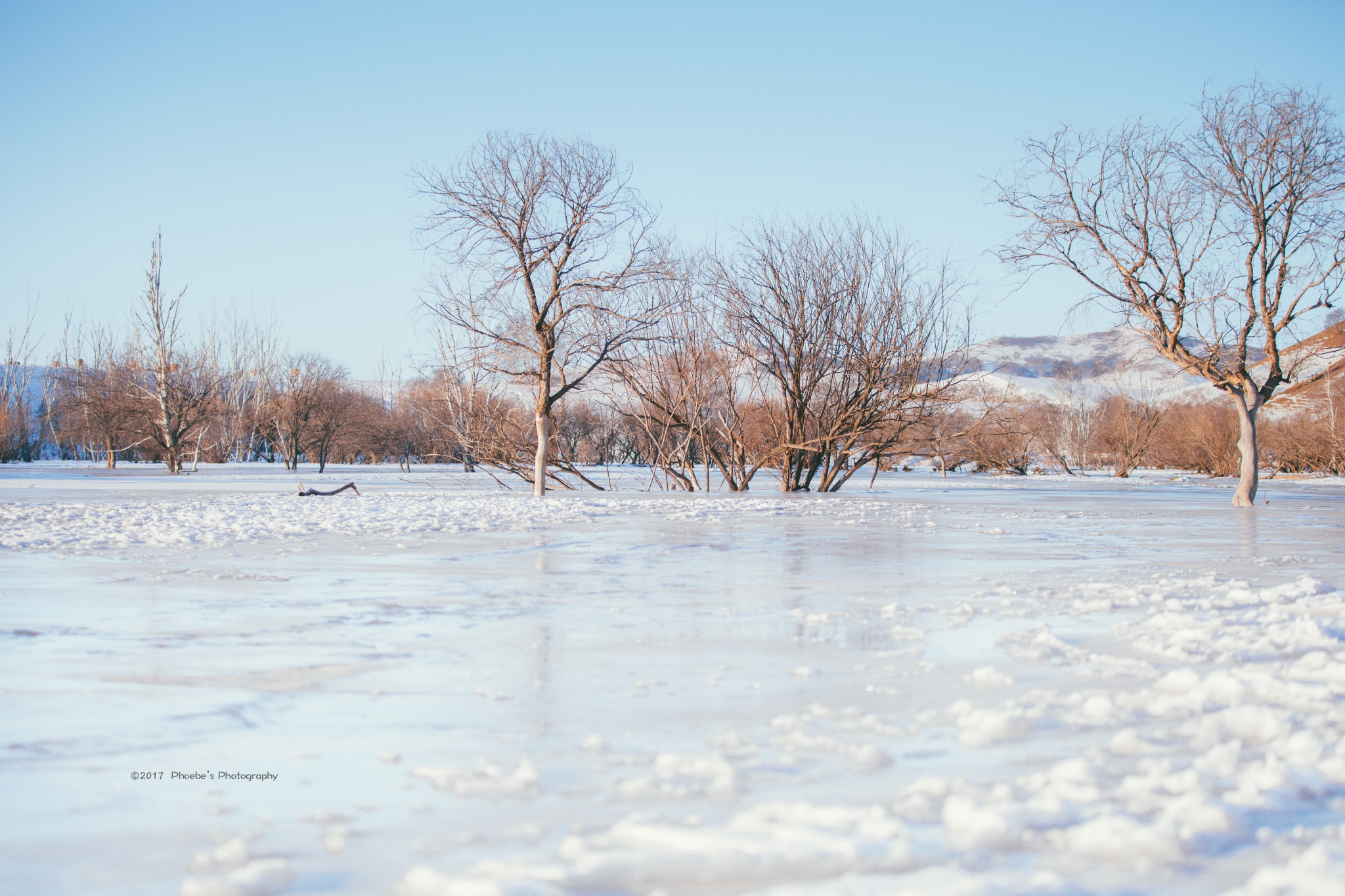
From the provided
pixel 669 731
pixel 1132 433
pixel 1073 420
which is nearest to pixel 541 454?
pixel 669 731

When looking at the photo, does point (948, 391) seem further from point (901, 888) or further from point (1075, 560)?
point (901, 888)

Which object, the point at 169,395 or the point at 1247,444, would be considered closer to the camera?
the point at 1247,444

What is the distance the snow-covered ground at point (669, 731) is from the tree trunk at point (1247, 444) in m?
9.73

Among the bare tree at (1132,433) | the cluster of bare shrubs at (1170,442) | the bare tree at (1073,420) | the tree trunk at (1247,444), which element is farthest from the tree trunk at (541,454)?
the bare tree at (1073,420)

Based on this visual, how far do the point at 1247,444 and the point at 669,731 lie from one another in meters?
15.3

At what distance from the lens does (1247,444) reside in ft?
48.6

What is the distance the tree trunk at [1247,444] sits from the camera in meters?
14.4

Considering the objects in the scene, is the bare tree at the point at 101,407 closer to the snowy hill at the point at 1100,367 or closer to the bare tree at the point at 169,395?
the bare tree at the point at 169,395

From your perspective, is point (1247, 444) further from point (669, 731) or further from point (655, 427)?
point (669, 731)

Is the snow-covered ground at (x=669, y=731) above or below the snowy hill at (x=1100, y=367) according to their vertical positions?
below

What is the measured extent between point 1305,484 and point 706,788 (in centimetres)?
3013

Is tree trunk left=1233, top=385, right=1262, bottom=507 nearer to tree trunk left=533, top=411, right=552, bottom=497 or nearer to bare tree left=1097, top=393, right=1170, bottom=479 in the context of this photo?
tree trunk left=533, top=411, right=552, bottom=497

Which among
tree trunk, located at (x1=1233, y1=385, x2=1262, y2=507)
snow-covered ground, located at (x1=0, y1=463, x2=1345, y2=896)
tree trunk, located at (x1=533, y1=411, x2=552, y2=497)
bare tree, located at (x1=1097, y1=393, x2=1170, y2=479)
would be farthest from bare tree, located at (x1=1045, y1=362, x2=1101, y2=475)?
snow-covered ground, located at (x1=0, y1=463, x2=1345, y2=896)

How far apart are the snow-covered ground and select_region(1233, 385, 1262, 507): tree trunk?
31.9 feet
